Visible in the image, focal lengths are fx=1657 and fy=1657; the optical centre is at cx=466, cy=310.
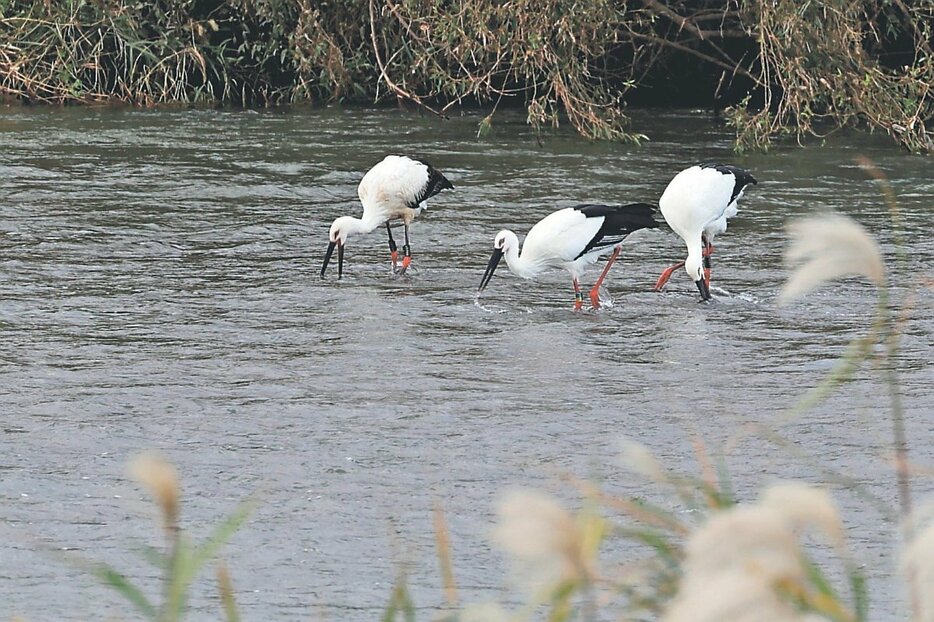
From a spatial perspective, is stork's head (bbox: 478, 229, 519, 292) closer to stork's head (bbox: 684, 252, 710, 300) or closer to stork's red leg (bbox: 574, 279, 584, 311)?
stork's red leg (bbox: 574, 279, 584, 311)

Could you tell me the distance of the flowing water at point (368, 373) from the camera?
5234 mm

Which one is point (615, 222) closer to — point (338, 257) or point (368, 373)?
point (338, 257)

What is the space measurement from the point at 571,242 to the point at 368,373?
2162mm

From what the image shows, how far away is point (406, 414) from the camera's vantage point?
6883 millimetres

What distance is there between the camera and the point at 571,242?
9406 mm

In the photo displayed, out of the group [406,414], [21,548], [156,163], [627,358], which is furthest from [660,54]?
[21,548]

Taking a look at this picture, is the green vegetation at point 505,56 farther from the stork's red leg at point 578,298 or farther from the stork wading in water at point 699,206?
the stork's red leg at point 578,298

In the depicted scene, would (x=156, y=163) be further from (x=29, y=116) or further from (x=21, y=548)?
(x=21, y=548)

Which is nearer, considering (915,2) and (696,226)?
(696,226)

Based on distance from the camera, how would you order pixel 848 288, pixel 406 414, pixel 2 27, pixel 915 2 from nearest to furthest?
1. pixel 406 414
2. pixel 848 288
3. pixel 915 2
4. pixel 2 27

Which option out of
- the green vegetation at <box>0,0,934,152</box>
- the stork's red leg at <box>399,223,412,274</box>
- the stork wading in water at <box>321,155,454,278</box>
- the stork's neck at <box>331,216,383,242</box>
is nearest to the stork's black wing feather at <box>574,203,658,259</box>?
the stork's red leg at <box>399,223,412,274</box>

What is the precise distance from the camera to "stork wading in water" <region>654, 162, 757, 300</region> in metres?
9.77

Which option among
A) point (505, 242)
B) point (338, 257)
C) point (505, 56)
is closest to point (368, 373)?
point (505, 242)

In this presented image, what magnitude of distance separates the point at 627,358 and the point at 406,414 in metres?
1.55
